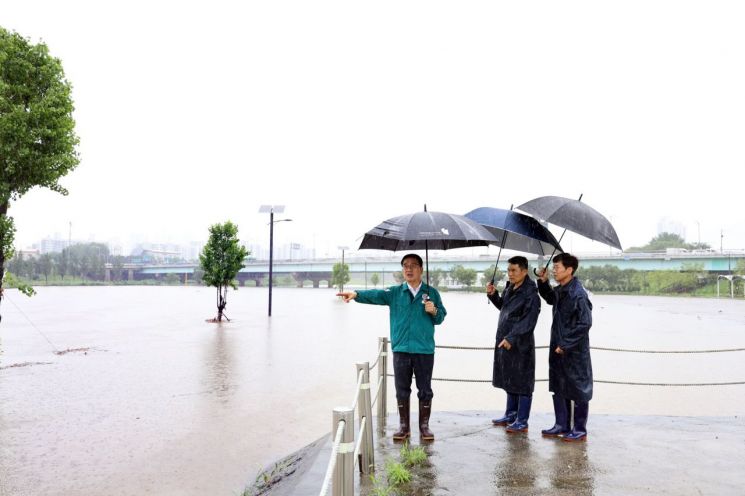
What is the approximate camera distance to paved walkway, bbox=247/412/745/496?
4.30 m

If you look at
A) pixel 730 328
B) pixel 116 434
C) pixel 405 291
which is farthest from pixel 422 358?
pixel 730 328

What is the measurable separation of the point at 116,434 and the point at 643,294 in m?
76.7

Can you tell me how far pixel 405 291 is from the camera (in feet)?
16.9

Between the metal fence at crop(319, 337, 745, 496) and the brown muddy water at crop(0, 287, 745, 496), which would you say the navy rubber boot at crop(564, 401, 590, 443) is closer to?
the brown muddy water at crop(0, 287, 745, 496)

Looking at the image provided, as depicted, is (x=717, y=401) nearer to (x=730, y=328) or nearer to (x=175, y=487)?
(x=175, y=487)

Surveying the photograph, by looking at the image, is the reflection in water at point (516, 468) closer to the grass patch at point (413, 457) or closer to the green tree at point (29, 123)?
the grass patch at point (413, 457)

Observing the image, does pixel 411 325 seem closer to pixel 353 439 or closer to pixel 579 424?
pixel 353 439

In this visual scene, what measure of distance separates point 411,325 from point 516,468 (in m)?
1.52

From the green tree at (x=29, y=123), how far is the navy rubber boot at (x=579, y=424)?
10948 mm

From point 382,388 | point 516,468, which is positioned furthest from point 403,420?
point 516,468

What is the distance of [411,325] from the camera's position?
5055mm

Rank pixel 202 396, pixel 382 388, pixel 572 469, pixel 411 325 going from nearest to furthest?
pixel 572 469 < pixel 411 325 < pixel 382 388 < pixel 202 396

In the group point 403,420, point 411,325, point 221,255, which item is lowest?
point 403,420

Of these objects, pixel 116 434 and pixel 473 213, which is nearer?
pixel 473 213
